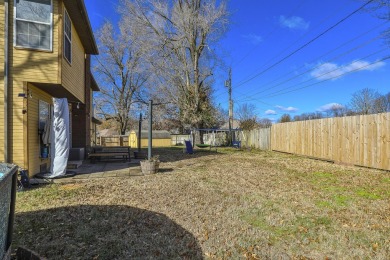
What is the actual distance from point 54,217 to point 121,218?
106 centimetres

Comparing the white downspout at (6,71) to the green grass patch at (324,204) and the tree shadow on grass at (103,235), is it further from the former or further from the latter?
the green grass patch at (324,204)

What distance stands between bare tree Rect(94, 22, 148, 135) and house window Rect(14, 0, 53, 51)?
23561mm

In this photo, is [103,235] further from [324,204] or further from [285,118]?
[285,118]

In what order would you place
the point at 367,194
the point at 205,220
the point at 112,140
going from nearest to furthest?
the point at 205,220
the point at 367,194
the point at 112,140

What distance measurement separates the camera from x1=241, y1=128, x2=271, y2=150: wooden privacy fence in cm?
1951

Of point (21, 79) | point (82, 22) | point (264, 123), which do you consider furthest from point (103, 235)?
point (264, 123)

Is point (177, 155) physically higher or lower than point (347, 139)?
lower

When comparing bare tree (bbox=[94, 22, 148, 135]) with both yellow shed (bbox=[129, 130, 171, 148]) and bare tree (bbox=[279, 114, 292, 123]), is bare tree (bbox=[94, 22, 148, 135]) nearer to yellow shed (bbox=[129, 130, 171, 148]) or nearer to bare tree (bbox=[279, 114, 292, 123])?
yellow shed (bbox=[129, 130, 171, 148])

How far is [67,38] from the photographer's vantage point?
820cm

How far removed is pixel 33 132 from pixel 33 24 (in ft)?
9.29

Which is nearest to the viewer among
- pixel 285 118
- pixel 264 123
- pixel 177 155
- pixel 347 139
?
pixel 347 139

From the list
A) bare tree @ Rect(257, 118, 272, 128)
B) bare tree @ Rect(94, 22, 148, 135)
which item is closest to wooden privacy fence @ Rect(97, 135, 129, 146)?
bare tree @ Rect(94, 22, 148, 135)

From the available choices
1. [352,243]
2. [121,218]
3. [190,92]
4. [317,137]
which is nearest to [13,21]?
[121,218]

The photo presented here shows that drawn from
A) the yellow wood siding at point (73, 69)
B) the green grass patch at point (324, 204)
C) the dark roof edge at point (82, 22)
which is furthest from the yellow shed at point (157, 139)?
the green grass patch at point (324, 204)
